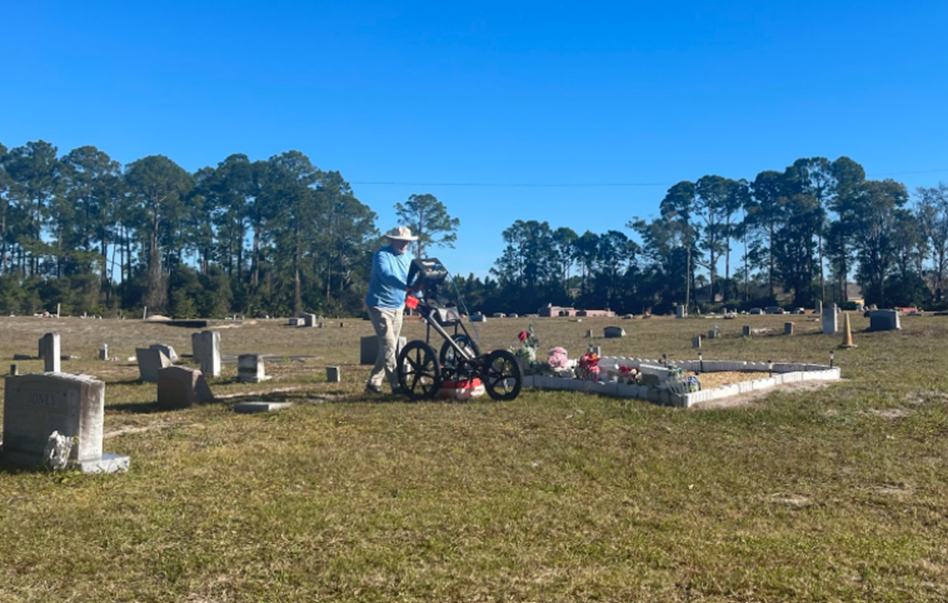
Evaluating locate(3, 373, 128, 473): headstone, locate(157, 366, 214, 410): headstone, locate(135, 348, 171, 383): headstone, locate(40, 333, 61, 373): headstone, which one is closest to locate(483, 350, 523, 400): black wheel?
locate(157, 366, 214, 410): headstone

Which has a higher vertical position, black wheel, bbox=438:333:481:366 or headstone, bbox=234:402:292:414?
black wheel, bbox=438:333:481:366

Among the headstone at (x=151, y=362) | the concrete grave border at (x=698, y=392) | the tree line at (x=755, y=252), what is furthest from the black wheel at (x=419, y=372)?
the tree line at (x=755, y=252)

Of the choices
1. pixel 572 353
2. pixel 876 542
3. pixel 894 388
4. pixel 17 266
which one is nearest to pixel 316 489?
pixel 876 542

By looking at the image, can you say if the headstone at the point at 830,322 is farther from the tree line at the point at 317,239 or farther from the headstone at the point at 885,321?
the tree line at the point at 317,239

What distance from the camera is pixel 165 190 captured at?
6056 centimetres

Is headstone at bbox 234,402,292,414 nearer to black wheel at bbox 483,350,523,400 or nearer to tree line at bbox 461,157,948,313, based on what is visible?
black wheel at bbox 483,350,523,400

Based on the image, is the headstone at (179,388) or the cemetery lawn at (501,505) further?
the headstone at (179,388)

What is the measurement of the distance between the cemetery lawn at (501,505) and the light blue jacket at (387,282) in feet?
4.86

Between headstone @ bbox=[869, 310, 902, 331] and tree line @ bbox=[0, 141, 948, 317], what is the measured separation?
3130cm

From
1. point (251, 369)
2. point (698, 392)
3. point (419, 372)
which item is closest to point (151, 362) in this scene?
point (251, 369)

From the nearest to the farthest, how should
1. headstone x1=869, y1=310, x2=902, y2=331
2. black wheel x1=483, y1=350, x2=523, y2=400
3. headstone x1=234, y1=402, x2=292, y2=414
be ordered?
headstone x1=234, y1=402, x2=292, y2=414
black wheel x1=483, y1=350, x2=523, y2=400
headstone x1=869, y1=310, x2=902, y2=331

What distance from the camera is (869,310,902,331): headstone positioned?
22656 mm

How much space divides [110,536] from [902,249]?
6120 cm

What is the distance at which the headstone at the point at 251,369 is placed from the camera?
42.6 ft
